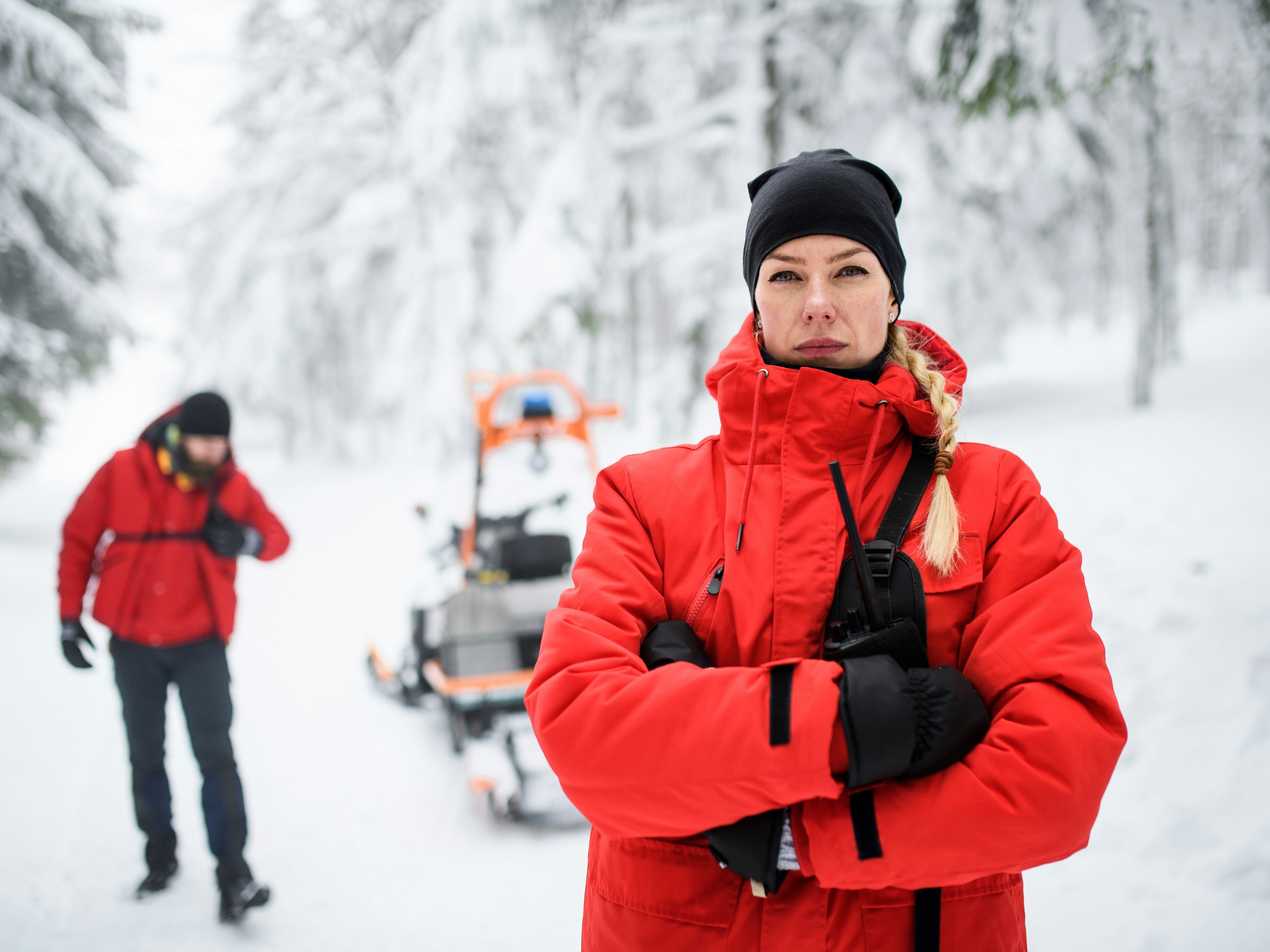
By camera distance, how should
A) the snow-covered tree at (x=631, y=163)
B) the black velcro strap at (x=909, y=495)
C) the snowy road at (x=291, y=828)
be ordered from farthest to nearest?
1. the snow-covered tree at (x=631, y=163)
2. the snowy road at (x=291, y=828)
3. the black velcro strap at (x=909, y=495)

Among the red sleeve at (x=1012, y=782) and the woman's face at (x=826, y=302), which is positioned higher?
the woman's face at (x=826, y=302)

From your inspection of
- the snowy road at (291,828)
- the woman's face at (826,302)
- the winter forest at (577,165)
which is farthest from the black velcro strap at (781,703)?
the winter forest at (577,165)

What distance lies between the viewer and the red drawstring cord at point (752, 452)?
1.36m

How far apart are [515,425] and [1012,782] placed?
393 cm

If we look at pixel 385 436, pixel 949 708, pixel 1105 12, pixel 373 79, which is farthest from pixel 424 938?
pixel 373 79

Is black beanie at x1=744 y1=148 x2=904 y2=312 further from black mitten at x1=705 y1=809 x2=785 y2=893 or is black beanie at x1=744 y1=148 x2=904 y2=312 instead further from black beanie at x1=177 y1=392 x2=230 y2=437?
black beanie at x1=177 y1=392 x2=230 y2=437

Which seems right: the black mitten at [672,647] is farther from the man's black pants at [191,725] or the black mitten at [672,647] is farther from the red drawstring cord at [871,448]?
the man's black pants at [191,725]

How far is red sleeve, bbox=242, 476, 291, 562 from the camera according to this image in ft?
12.0

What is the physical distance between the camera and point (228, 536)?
11.4ft

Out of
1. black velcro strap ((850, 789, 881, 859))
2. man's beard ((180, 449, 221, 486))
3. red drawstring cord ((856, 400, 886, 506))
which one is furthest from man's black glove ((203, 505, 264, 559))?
black velcro strap ((850, 789, 881, 859))

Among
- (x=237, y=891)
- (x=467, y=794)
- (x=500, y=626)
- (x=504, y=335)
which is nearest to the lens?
(x=237, y=891)

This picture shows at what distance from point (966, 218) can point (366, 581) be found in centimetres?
789

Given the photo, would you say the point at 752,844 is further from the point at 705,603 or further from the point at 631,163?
the point at 631,163

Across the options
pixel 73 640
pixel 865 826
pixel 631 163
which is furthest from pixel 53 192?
pixel 865 826
